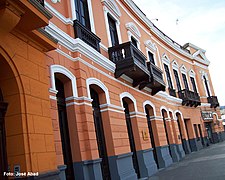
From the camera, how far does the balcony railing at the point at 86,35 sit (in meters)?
8.62

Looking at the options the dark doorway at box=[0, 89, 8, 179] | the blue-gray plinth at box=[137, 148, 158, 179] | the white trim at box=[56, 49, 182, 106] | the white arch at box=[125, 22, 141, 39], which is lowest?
the blue-gray plinth at box=[137, 148, 158, 179]

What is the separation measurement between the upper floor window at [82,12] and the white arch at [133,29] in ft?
12.4

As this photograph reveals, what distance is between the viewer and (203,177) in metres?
9.24

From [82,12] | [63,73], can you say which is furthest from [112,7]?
[63,73]

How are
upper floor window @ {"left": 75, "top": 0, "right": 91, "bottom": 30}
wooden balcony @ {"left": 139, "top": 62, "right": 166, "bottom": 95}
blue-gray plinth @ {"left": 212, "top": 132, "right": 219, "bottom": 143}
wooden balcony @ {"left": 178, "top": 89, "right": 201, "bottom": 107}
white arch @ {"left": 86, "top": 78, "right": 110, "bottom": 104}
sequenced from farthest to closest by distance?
blue-gray plinth @ {"left": 212, "top": 132, "right": 219, "bottom": 143}
wooden balcony @ {"left": 178, "top": 89, "right": 201, "bottom": 107}
wooden balcony @ {"left": 139, "top": 62, "right": 166, "bottom": 95}
upper floor window @ {"left": 75, "top": 0, "right": 91, "bottom": 30}
white arch @ {"left": 86, "top": 78, "right": 110, "bottom": 104}

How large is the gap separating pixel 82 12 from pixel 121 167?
5754mm

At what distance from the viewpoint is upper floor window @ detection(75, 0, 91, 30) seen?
9498 millimetres

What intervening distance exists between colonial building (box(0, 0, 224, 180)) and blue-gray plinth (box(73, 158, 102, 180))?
0.09 ft

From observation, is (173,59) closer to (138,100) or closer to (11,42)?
(138,100)

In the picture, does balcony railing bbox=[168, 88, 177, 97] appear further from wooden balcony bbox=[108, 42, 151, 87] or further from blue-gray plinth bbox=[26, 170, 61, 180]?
blue-gray plinth bbox=[26, 170, 61, 180]

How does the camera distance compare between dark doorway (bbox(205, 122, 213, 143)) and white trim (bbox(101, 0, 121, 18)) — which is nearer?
white trim (bbox(101, 0, 121, 18))

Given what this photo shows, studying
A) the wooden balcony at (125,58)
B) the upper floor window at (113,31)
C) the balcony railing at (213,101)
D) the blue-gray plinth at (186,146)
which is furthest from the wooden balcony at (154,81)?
the balcony railing at (213,101)

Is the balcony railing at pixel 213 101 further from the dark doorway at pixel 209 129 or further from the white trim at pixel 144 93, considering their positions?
the white trim at pixel 144 93

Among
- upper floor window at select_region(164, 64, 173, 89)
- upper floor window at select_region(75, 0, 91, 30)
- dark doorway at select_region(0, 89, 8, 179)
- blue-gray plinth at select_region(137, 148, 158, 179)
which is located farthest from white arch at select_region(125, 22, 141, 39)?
dark doorway at select_region(0, 89, 8, 179)
